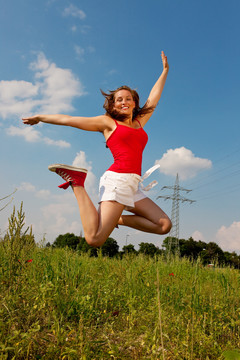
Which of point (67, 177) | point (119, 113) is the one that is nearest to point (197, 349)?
point (67, 177)

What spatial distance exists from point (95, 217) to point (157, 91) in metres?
2.41

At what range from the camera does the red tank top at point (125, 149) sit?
364 cm

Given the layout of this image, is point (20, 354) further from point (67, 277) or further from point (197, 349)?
point (197, 349)

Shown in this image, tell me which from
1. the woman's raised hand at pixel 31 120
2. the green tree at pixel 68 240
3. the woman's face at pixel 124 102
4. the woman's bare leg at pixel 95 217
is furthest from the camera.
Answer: the green tree at pixel 68 240

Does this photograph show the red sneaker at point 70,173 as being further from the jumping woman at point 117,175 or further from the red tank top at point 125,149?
the red tank top at point 125,149

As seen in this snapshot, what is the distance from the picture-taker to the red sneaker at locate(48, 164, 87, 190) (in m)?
3.38

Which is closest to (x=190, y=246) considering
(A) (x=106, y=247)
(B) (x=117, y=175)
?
(A) (x=106, y=247)

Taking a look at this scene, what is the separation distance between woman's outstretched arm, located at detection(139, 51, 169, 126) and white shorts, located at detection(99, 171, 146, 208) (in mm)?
1093

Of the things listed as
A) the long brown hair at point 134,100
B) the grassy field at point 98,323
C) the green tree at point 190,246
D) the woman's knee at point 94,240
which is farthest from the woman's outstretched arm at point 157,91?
the green tree at point 190,246

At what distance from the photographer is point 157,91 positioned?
464 centimetres

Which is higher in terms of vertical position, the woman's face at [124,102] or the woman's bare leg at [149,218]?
the woman's face at [124,102]

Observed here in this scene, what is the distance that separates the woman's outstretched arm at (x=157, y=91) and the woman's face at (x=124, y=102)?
1.04 ft

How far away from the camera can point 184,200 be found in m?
27.8

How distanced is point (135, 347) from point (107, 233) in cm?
133
